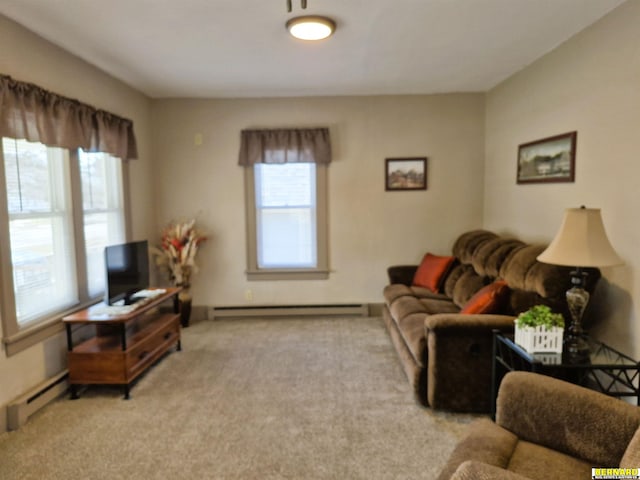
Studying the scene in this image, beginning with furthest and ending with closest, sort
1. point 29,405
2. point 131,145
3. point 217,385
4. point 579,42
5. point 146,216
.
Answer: point 146,216, point 131,145, point 217,385, point 579,42, point 29,405

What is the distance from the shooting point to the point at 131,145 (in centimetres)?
404

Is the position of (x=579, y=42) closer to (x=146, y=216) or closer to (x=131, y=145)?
(x=131, y=145)

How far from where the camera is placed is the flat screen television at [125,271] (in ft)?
10.2

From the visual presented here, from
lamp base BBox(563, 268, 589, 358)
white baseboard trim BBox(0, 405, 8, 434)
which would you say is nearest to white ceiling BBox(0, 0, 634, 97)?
lamp base BBox(563, 268, 589, 358)

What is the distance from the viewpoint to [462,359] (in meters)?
2.60

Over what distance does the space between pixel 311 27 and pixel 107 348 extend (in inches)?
107

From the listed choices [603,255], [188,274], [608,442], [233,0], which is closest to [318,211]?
[188,274]

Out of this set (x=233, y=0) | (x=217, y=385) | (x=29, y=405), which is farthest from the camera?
(x=217, y=385)

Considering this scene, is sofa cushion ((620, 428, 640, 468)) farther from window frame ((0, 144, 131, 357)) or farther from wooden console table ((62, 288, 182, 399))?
window frame ((0, 144, 131, 357))

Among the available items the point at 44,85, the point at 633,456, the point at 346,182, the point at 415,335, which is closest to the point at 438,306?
the point at 415,335

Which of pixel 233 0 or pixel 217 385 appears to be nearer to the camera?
pixel 233 0

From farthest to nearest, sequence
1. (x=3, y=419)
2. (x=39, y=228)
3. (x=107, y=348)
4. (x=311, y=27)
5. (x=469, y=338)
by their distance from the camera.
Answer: (x=107, y=348)
(x=39, y=228)
(x=311, y=27)
(x=469, y=338)
(x=3, y=419)

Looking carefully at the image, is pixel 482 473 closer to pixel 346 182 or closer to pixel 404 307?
pixel 404 307

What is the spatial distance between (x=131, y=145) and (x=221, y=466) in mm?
3172
